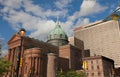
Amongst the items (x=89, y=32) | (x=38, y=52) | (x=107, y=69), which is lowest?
(x=107, y=69)

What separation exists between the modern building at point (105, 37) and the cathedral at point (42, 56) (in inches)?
1414

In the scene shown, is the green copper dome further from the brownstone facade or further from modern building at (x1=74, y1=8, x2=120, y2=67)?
modern building at (x1=74, y1=8, x2=120, y2=67)

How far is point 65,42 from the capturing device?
100812 millimetres

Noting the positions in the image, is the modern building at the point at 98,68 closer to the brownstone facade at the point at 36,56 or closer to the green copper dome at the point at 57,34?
the brownstone facade at the point at 36,56

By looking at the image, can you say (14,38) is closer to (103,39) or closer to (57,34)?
(57,34)

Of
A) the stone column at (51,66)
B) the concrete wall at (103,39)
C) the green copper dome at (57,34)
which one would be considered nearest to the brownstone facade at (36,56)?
the stone column at (51,66)

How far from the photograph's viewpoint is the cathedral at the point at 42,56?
240ft

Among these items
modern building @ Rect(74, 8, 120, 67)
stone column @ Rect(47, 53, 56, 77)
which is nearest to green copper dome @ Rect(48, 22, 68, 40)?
stone column @ Rect(47, 53, 56, 77)

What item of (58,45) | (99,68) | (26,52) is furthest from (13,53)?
(99,68)

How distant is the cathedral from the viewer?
7300 centimetres

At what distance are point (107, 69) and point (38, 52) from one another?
105 ft

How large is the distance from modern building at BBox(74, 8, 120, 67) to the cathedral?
118ft

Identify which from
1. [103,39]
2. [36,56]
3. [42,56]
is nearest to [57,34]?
[42,56]

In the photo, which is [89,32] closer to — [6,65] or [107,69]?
[107,69]
